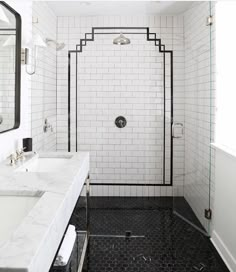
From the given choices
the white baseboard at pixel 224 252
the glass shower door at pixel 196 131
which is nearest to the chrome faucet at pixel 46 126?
the glass shower door at pixel 196 131

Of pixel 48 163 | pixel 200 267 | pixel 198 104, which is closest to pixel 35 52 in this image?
pixel 48 163

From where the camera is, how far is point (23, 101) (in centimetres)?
272

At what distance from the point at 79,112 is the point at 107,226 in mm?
1188

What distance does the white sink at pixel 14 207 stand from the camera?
137cm

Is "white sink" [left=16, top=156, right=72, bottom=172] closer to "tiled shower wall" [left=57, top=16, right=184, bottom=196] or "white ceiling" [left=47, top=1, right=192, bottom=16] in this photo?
"tiled shower wall" [left=57, top=16, right=184, bottom=196]

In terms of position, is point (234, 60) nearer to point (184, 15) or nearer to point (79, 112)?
point (184, 15)

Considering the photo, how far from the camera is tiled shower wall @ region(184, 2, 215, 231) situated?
2.88 metres

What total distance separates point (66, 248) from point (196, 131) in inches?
79.2

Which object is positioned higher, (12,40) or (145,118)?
(12,40)

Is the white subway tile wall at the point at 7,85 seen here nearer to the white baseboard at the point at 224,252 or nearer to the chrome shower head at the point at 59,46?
the chrome shower head at the point at 59,46

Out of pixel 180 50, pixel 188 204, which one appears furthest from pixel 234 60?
pixel 188 204

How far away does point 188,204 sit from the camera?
10.4 feet

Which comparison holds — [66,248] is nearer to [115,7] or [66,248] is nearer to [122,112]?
[122,112]

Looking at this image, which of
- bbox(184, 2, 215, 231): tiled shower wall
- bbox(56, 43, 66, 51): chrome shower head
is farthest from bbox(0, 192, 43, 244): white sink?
bbox(56, 43, 66, 51): chrome shower head
